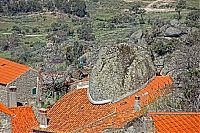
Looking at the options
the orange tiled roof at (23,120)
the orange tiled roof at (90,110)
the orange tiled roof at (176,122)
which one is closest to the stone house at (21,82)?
the orange tiled roof at (23,120)

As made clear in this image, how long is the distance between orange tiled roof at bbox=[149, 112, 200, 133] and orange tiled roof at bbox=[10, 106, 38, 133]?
7.32 m

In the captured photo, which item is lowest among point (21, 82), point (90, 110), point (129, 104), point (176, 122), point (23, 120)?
point (21, 82)

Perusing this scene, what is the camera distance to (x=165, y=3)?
8881cm

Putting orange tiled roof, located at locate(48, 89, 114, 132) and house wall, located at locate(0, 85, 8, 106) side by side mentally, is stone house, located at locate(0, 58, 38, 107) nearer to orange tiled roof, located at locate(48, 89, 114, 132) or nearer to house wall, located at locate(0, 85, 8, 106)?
house wall, located at locate(0, 85, 8, 106)

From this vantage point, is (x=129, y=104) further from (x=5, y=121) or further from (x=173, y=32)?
(x=173, y=32)

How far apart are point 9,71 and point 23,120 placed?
40.3ft

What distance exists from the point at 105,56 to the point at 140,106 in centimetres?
509

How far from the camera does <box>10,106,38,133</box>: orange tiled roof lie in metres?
19.5

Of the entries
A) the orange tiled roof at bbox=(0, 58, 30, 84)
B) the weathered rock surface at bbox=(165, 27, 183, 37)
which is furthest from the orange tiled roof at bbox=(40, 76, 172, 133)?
the weathered rock surface at bbox=(165, 27, 183, 37)

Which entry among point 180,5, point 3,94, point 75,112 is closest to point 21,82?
point 3,94

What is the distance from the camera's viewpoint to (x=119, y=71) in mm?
18516

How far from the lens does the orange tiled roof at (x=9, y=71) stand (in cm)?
3115

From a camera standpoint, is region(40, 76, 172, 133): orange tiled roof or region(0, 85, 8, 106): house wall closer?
region(40, 76, 172, 133): orange tiled roof

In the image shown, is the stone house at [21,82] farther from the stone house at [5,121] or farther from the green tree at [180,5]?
the green tree at [180,5]
